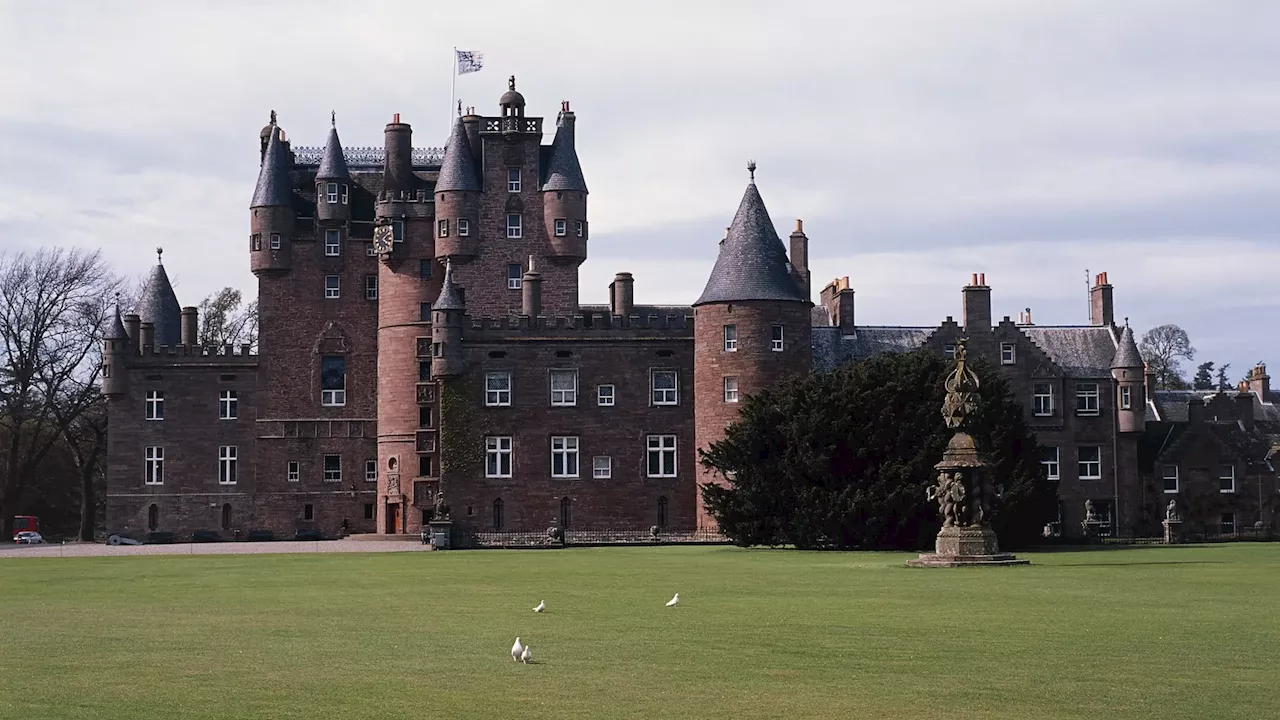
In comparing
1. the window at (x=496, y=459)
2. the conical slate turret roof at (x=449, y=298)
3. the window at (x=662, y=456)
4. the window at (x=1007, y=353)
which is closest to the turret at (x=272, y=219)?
the conical slate turret roof at (x=449, y=298)

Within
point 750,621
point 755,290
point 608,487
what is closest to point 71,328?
point 608,487

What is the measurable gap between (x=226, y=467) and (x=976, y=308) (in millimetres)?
33545

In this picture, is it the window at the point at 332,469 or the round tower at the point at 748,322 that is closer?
the round tower at the point at 748,322

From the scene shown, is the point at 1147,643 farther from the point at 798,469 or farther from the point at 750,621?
the point at 798,469

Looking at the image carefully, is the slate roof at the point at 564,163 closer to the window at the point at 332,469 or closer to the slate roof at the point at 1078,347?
the window at the point at 332,469

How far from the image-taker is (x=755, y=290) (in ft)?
228

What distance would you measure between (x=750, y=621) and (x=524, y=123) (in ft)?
187

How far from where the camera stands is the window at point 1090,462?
75188 mm

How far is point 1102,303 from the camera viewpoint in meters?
78.4

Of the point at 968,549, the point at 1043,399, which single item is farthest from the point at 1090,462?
the point at 968,549

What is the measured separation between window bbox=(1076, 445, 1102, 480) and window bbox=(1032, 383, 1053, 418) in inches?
89.0

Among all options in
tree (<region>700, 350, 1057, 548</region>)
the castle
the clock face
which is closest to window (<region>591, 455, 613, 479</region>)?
the castle

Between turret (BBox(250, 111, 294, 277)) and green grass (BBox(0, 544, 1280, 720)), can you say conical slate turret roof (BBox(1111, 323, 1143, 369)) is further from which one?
green grass (BBox(0, 544, 1280, 720))

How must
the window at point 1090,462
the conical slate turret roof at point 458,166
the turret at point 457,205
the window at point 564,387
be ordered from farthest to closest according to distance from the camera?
1. the conical slate turret roof at point 458,166
2. the turret at point 457,205
3. the window at point 1090,462
4. the window at point 564,387
